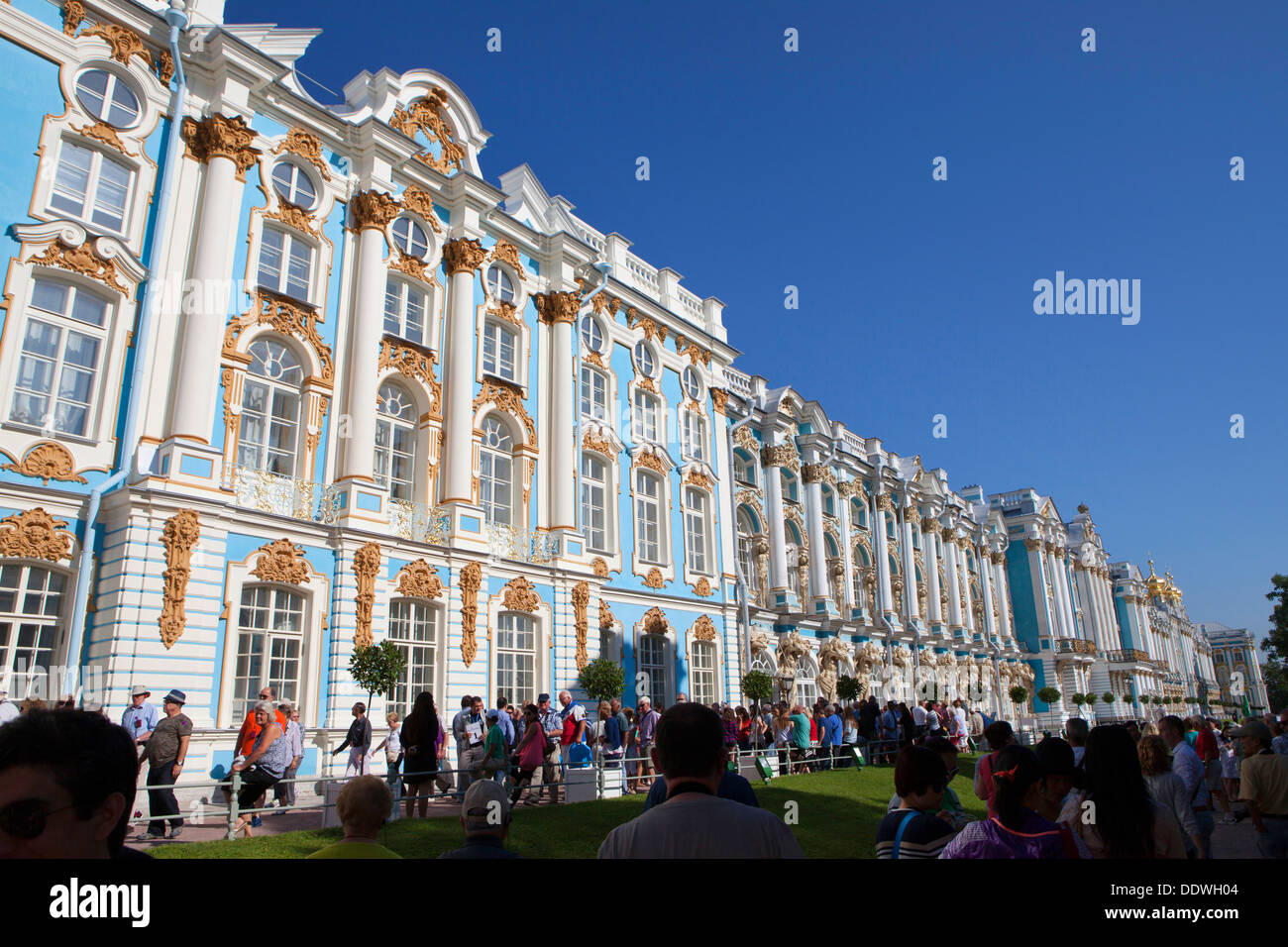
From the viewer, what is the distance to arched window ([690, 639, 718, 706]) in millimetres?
27891

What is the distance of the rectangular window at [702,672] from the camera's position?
91.5 feet

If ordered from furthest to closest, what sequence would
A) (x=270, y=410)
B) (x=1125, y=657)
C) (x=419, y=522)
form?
1. (x=1125, y=657)
2. (x=419, y=522)
3. (x=270, y=410)

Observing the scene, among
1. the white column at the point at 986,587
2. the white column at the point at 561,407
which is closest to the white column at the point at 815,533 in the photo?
the white column at the point at 561,407

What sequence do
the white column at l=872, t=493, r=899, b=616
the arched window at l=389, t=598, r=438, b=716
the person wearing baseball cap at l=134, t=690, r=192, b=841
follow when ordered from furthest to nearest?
the white column at l=872, t=493, r=899, b=616, the arched window at l=389, t=598, r=438, b=716, the person wearing baseball cap at l=134, t=690, r=192, b=841

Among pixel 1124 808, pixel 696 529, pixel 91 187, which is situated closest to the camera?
pixel 1124 808

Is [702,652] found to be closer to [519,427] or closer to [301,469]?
[519,427]

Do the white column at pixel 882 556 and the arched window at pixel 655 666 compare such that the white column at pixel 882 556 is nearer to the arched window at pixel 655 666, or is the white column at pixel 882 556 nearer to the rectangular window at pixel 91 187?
the arched window at pixel 655 666

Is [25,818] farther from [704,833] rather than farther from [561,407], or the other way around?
[561,407]

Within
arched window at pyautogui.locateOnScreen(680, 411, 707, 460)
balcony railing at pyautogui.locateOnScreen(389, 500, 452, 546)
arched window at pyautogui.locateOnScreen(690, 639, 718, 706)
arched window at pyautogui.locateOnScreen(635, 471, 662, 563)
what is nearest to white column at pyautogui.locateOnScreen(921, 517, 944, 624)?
arched window at pyautogui.locateOnScreen(680, 411, 707, 460)

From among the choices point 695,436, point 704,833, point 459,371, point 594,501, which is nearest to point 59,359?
point 459,371

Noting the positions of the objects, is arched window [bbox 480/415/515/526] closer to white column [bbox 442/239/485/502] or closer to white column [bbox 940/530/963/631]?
white column [bbox 442/239/485/502]

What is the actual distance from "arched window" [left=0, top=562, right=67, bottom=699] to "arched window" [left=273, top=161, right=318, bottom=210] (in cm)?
944

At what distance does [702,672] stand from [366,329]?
15952mm

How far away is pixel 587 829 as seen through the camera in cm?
1112
